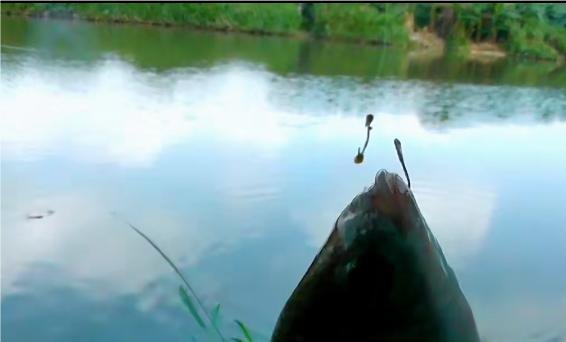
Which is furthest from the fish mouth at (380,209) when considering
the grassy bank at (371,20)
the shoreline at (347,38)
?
the shoreline at (347,38)

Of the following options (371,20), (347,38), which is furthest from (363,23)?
(347,38)

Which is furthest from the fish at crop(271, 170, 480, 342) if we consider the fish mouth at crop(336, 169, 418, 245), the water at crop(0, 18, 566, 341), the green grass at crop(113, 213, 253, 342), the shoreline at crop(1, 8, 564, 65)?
the shoreline at crop(1, 8, 564, 65)

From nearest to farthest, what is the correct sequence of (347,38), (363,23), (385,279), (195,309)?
(385,279) → (195,309) → (363,23) → (347,38)

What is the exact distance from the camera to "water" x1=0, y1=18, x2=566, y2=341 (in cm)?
182

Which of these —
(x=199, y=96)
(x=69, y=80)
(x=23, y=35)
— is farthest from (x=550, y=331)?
(x=23, y=35)

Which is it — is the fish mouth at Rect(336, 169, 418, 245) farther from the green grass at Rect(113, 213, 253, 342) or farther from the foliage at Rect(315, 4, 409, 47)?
the foliage at Rect(315, 4, 409, 47)

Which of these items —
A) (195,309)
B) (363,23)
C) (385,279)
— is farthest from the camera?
(363,23)

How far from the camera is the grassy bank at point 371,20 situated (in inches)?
255

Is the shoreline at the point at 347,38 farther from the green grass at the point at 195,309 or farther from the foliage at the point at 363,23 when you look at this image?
the green grass at the point at 195,309

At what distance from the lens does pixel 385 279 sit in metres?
0.34

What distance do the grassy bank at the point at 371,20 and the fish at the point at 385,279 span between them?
4.97 meters

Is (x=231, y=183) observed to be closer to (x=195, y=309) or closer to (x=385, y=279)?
(x=195, y=309)

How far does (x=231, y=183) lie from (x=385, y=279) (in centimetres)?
266

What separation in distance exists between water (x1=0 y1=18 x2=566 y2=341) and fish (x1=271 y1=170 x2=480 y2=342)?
854 mm
